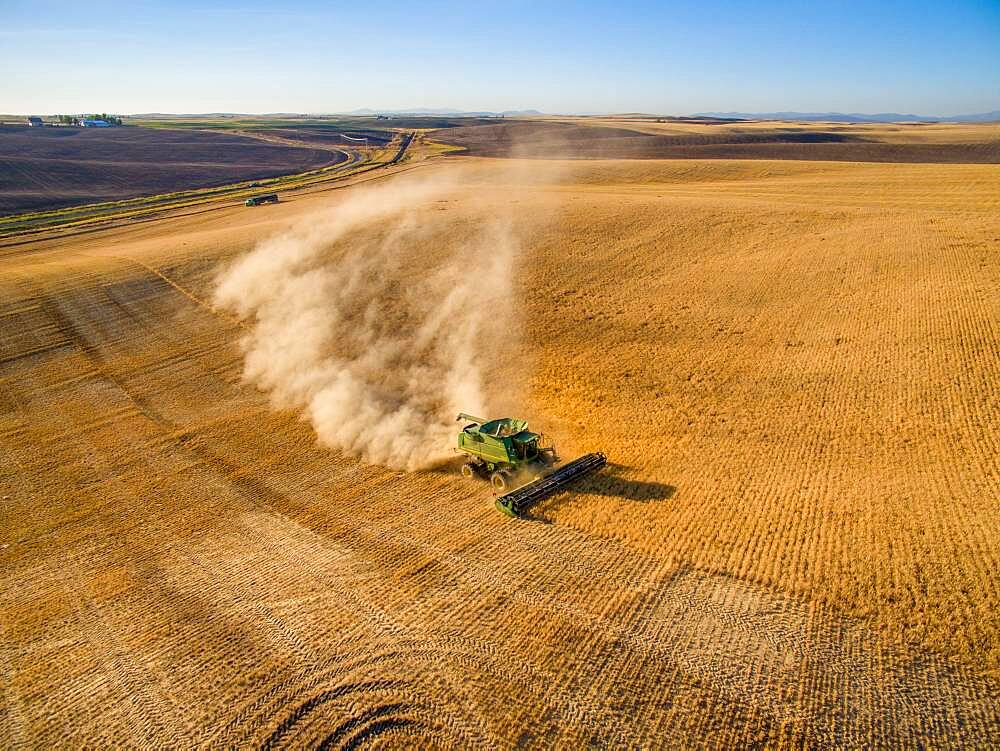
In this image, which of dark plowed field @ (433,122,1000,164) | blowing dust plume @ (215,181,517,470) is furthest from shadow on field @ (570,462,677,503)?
dark plowed field @ (433,122,1000,164)

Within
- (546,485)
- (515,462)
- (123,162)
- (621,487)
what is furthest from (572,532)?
(123,162)

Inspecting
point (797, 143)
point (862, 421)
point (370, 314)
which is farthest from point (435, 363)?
point (797, 143)

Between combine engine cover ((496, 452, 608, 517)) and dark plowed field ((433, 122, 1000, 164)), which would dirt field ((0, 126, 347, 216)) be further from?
combine engine cover ((496, 452, 608, 517))

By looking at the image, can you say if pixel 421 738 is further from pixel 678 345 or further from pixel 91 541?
pixel 678 345

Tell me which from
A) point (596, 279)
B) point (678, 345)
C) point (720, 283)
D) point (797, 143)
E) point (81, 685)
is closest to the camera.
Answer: point (81, 685)

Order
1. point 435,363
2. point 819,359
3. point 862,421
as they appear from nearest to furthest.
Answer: point 862,421 → point 819,359 → point 435,363

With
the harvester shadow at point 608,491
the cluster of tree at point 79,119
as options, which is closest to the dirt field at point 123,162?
the cluster of tree at point 79,119

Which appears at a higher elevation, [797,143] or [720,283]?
[797,143]

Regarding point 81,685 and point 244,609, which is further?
point 244,609
